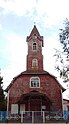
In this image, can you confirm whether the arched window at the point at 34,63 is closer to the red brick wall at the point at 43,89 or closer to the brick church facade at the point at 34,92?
the brick church facade at the point at 34,92

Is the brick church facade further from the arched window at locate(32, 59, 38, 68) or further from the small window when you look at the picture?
the arched window at locate(32, 59, 38, 68)

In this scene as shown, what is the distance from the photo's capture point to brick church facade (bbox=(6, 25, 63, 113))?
34188mm

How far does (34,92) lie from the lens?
34.1 meters

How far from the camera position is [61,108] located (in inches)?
1362

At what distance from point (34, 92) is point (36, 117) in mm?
5916

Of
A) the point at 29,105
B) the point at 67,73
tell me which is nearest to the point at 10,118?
the point at 29,105

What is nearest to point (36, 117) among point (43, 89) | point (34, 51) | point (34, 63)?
point (43, 89)

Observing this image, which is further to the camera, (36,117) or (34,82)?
(34,82)

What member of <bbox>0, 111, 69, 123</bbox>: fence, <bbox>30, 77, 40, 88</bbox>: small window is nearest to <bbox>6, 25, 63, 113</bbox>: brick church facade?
<bbox>30, 77, 40, 88</bbox>: small window

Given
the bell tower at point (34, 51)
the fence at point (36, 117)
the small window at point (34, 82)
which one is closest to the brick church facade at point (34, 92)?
the small window at point (34, 82)

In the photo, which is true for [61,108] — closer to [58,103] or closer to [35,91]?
[58,103]

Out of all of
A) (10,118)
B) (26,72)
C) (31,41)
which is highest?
(31,41)

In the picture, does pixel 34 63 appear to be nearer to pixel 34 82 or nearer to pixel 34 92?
pixel 34 82

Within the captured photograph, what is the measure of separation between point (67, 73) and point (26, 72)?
15225 mm
